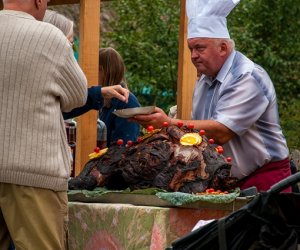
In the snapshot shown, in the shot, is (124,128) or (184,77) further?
(184,77)

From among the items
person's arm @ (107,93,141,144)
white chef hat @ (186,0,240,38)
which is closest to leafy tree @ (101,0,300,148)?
person's arm @ (107,93,141,144)

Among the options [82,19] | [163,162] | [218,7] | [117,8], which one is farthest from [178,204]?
[117,8]

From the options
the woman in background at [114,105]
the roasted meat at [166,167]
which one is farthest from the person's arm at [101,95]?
the woman in background at [114,105]

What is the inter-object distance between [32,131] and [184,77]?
8.58 feet

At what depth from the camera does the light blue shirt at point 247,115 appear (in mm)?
6625

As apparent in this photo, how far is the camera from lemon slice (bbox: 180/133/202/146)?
6.26m

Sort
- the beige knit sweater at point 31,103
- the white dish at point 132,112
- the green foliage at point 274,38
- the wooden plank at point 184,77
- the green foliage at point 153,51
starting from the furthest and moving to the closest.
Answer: the green foliage at point 274,38
the green foliage at point 153,51
the wooden plank at point 184,77
the white dish at point 132,112
the beige knit sweater at point 31,103

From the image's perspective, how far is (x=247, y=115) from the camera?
21.7 feet

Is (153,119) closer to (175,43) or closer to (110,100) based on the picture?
(110,100)

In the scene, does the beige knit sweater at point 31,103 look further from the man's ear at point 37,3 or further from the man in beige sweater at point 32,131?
the man's ear at point 37,3

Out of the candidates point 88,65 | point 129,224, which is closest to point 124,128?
point 88,65

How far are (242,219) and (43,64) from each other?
6.28ft

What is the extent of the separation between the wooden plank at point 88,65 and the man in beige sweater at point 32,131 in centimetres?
175

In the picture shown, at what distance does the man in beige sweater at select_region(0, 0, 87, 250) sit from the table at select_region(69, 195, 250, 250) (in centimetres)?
40
